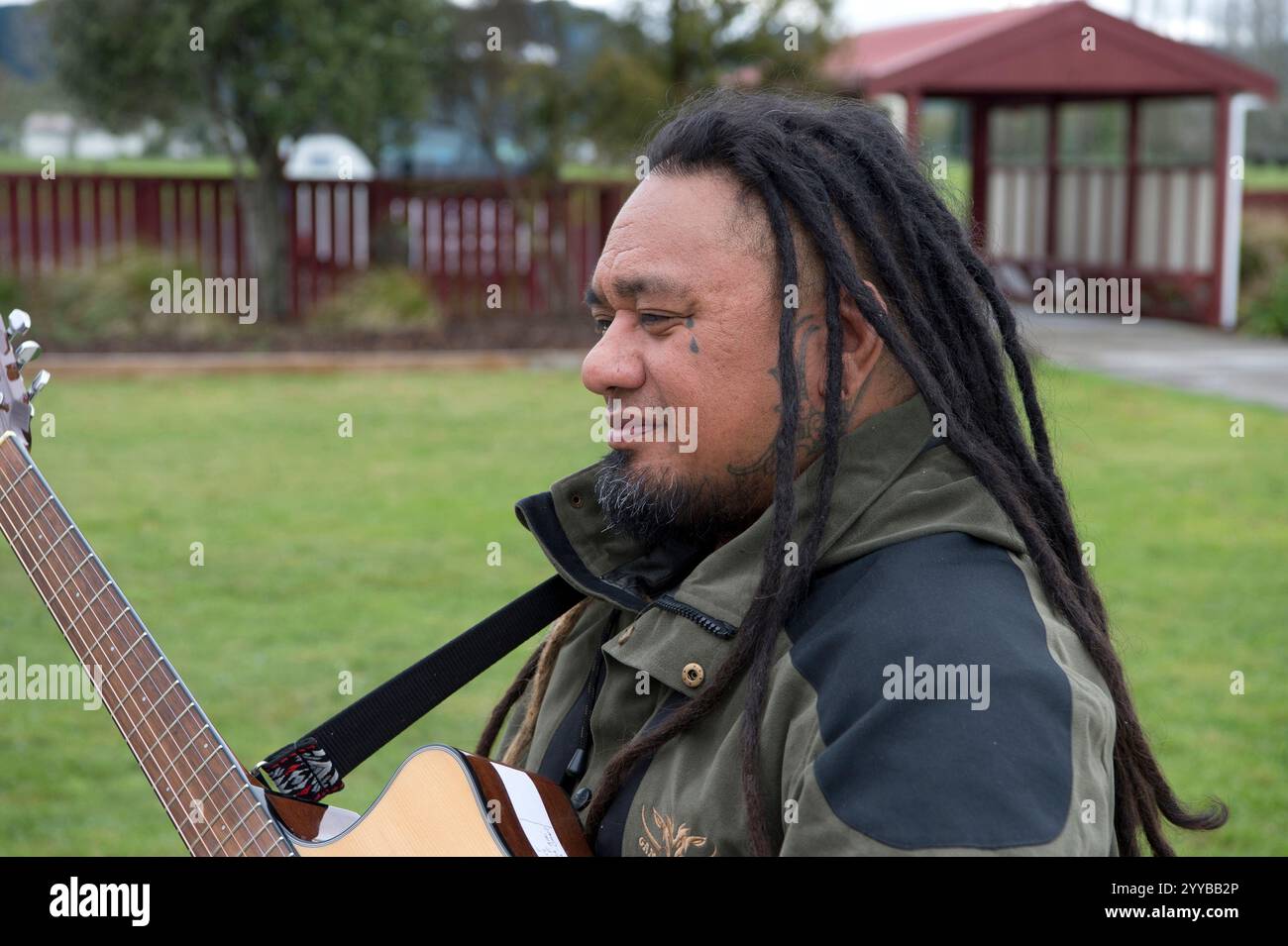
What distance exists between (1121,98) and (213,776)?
19.7m

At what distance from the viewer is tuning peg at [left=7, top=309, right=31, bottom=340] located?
236cm

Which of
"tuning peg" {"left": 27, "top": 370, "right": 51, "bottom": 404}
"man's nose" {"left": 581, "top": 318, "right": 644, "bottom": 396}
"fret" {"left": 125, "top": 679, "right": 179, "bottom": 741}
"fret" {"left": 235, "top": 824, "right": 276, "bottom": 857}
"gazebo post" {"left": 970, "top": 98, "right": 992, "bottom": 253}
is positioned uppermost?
"gazebo post" {"left": 970, "top": 98, "right": 992, "bottom": 253}

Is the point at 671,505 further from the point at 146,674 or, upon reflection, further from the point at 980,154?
the point at 980,154

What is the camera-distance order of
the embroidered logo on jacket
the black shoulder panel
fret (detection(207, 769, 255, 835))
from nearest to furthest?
the black shoulder panel → the embroidered logo on jacket → fret (detection(207, 769, 255, 835))

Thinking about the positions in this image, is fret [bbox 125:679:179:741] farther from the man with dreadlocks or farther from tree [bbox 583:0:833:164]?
tree [bbox 583:0:833:164]

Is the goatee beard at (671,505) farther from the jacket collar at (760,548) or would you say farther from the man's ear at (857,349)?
the man's ear at (857,349)

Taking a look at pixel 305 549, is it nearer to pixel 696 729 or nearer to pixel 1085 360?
pixel 696 729

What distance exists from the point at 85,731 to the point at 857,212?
448 cm

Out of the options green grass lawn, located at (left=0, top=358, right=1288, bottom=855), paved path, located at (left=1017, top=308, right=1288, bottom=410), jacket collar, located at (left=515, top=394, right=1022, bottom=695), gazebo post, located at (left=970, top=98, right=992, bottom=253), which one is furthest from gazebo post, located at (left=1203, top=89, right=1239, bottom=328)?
jacket collar, located at (left=515, top=394, right=1022, bottom=695)

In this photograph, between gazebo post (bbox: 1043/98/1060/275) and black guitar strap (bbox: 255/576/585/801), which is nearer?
black guitar strap (bbox: 255/576/585/801)

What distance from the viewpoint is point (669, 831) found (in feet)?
6.08

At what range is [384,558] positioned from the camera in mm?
7801

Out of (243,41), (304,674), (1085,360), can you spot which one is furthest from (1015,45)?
(304,674)

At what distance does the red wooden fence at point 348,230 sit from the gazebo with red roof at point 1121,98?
3793 mm
